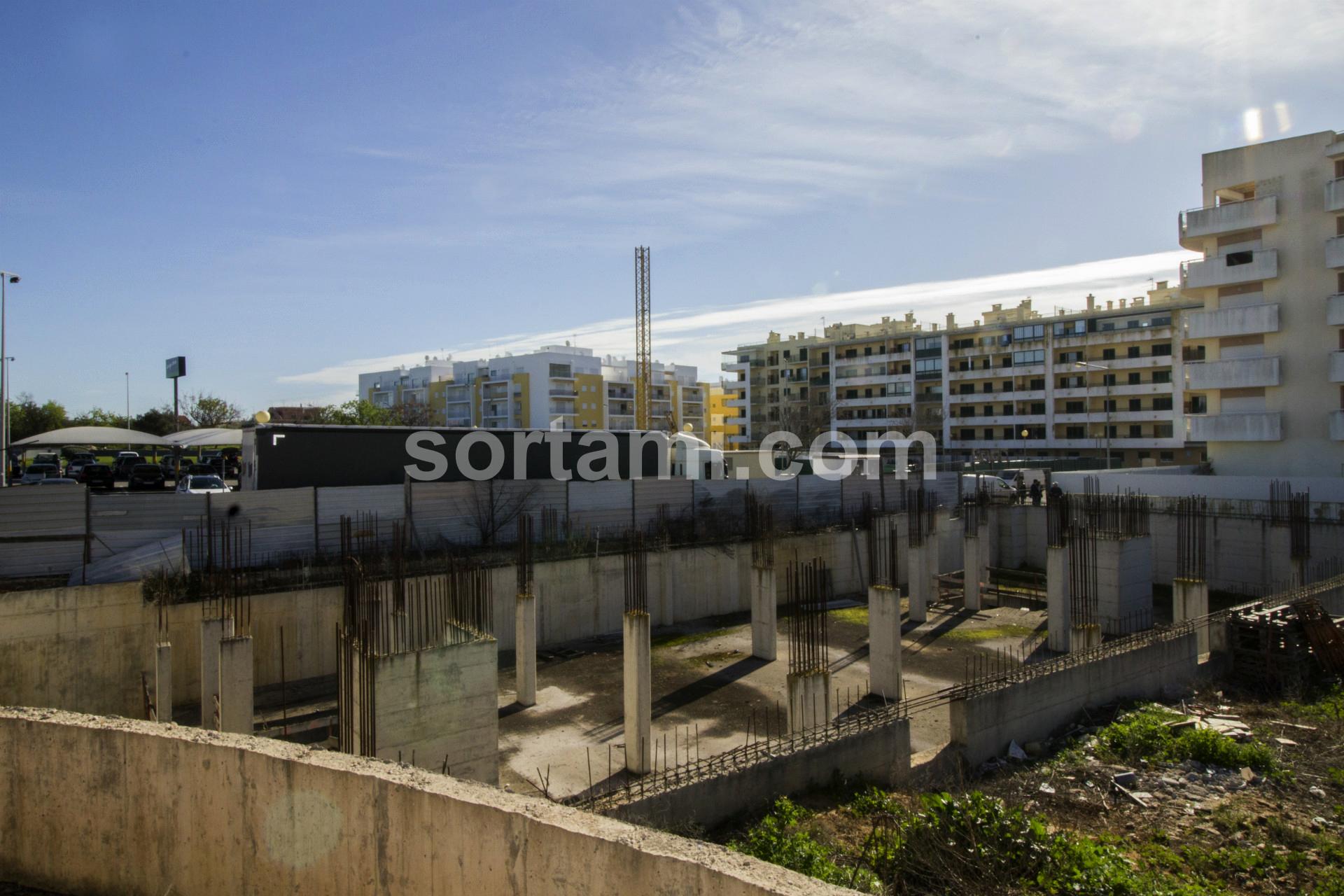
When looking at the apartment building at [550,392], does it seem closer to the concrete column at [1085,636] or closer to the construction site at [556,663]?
the construction site at [556,663]

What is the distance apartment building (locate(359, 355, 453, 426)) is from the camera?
77.0m

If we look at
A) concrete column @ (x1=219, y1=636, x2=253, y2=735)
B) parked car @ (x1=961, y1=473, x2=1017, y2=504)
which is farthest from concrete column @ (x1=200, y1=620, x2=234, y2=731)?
parked car @ (x1=961, y1=473, x2=1017, y2=504)

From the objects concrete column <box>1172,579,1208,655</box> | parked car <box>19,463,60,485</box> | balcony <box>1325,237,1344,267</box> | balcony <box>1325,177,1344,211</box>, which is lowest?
concrete column <box>1172,579,1208,655</box>

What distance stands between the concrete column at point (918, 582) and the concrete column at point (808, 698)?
8.17 meters

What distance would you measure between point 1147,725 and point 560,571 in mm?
11079

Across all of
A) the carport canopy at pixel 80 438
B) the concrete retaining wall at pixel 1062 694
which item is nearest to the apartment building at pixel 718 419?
the carport canopy at pixel 80 438

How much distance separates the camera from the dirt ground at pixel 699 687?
1155 cm

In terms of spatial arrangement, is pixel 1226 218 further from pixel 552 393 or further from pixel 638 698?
pixel 552 393

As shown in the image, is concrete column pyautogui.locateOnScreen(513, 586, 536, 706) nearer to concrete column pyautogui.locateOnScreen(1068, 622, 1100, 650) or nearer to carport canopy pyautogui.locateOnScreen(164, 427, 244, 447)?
concrete column pyautogui.locateOnScreen(1068, 622, 1100, 650)

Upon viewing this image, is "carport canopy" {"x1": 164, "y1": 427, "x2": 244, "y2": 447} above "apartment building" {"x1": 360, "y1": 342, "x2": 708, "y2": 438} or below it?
below

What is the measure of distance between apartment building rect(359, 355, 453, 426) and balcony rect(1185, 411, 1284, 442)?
58249mm

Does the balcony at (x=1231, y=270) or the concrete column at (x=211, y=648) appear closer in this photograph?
the concrete column at (x=211, y=648)

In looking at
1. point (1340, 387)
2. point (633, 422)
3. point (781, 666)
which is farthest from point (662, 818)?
point (633, 422)

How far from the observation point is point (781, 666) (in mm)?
15727
